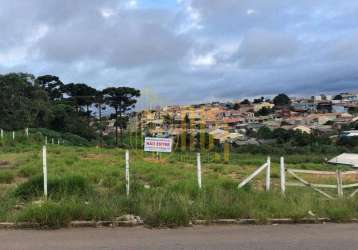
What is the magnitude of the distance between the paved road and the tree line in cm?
5061

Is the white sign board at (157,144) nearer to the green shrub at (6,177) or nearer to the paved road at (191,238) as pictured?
the paved road at (191,238)

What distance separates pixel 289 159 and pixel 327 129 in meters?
28.1

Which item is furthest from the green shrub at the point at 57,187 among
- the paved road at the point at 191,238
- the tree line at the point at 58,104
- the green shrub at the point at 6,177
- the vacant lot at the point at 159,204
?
the tree line at the point at 58,104

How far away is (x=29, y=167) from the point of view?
19234 mm

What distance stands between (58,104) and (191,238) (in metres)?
69.9

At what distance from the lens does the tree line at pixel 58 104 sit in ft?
191

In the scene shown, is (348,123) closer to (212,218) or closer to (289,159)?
(289,159)

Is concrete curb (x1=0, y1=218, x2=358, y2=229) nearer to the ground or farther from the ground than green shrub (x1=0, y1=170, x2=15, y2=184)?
nearer to the ground

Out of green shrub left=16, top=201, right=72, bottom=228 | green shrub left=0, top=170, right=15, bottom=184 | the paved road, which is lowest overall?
the paved road

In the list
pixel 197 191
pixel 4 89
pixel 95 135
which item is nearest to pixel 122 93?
pixel 95 135

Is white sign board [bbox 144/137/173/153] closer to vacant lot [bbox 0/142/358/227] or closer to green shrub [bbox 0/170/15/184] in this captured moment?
vacant lot [bbox 0/142/358/227]

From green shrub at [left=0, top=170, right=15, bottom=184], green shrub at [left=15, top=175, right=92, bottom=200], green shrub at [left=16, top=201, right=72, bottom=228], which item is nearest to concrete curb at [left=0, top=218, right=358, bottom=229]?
green shrub at [left=16, top=201, right=72, bottom=228]

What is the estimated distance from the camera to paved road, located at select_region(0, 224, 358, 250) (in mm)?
8508

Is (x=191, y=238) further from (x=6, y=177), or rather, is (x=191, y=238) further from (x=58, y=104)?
(x=58, y=104)
